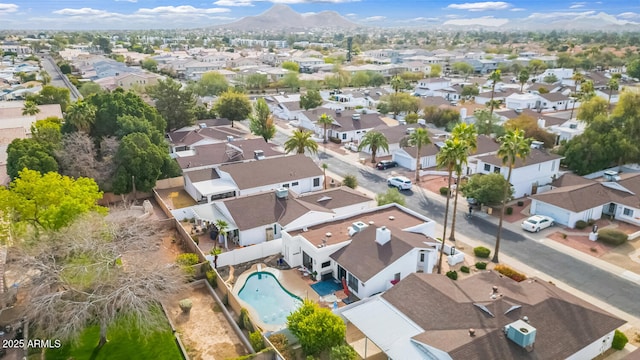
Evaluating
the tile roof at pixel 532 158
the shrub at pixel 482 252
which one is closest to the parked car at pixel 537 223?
the shrub at pixel 482 252

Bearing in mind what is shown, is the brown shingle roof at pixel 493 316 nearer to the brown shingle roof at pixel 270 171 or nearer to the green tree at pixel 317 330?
the green tree at pixel 317 330

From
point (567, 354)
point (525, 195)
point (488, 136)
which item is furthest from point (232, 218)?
point (488, 136)

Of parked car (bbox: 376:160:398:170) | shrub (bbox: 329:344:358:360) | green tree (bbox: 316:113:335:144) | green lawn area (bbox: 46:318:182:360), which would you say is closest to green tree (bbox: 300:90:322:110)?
green tree (bbox: 316:113:335:144)

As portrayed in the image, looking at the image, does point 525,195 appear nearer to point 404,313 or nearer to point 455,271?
point 455,271

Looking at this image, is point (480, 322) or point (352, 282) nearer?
point (480, 322)

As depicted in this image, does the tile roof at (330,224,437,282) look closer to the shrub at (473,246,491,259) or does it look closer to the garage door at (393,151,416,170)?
the shrub at (473,246,491,259)

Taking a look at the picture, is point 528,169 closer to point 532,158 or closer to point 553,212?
point 532,158

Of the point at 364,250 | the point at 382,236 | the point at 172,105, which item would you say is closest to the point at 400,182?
the point at 382,236
